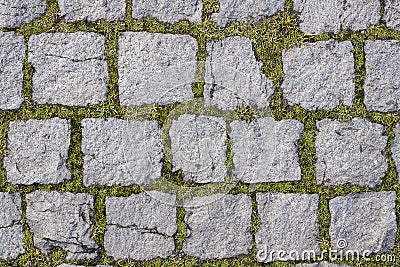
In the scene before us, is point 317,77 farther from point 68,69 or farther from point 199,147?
point 68,69

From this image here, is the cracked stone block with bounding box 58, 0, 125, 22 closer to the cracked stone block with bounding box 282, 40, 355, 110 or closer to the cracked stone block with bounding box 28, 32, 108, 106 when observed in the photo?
the cracked stone block with bounding box 28, 32, 108, 106

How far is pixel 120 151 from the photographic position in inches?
118

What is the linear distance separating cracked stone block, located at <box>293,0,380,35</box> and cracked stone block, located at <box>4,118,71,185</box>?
5.23ft

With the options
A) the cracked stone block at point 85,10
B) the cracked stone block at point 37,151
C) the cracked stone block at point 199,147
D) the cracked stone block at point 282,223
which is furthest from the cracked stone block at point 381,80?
the cracked stone block at point 37,151

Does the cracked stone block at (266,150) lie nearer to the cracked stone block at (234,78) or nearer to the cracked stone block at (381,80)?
the cracked stone block at (234,78)

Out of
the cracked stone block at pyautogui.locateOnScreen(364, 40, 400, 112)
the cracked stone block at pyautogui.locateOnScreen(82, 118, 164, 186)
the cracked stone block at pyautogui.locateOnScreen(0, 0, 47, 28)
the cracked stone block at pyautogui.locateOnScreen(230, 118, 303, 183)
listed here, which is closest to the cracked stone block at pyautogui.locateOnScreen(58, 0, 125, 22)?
the cracked stone block at pyautogui.locateOnScreen(0, 0, 47, 28)

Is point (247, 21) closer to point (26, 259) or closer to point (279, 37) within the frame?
point (279, 37)

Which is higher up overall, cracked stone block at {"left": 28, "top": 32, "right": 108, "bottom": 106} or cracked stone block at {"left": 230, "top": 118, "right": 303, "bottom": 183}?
cracked stone block at {"left": 28, "top": 32, "right": 108, "bottom": 106}

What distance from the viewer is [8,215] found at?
9.85 ft

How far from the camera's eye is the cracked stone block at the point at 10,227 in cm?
300

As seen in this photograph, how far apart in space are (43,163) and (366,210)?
78.7 inches

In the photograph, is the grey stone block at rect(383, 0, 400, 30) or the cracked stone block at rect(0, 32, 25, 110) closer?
the cracked stone block at rect(0, 32, 25, 110)

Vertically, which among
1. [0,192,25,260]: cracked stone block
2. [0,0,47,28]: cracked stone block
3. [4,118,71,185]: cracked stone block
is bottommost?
[0,192,25,260]: cracked stone block

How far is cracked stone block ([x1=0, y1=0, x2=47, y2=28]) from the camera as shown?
118 inches
